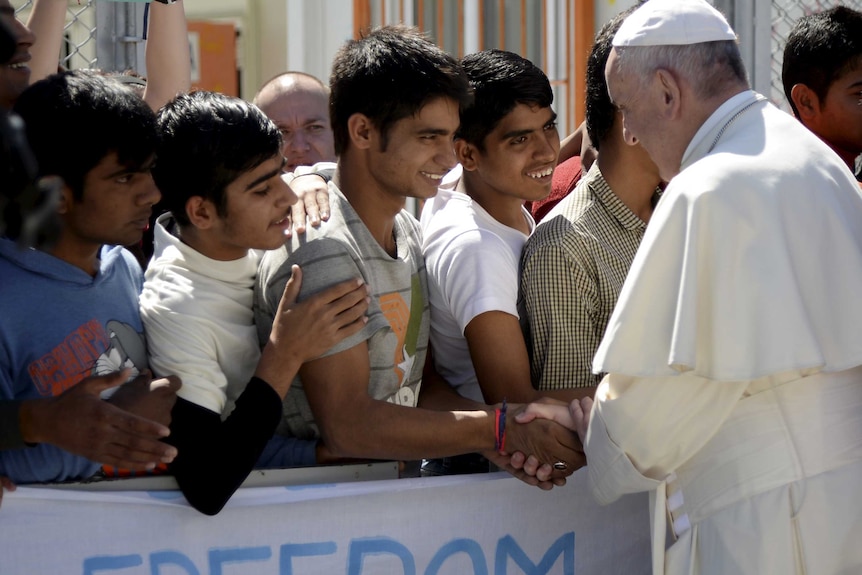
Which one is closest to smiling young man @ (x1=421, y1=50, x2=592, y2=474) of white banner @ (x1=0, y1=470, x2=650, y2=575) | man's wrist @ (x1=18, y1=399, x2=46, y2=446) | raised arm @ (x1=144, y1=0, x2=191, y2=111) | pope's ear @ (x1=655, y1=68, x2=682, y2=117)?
white banner @ (x1=0, y1=470, x2=650, y2=575)

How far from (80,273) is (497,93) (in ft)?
4.76

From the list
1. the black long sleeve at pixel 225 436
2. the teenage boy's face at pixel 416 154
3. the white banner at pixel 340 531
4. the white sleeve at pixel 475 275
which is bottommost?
the white banner at pixel 340 531

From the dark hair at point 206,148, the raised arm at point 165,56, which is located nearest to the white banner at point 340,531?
the dark hair at point 206,148

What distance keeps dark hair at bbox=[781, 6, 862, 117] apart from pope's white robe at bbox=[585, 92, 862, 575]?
191 cm

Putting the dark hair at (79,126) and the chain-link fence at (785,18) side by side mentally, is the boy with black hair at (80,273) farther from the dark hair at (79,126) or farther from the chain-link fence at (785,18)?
the chain-link fence at (785,18)

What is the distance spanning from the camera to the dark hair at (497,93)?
3.60m

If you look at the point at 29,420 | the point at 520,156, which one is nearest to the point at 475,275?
the point at 520,156

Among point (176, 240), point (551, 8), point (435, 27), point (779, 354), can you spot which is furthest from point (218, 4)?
point (779, 354)

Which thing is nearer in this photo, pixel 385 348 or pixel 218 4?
pixel 385 348

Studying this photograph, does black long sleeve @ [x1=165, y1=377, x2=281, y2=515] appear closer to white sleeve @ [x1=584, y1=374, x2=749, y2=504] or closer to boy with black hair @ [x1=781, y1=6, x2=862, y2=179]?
white sleeve @ [x1=584, y1=374, x2=749, y2=504]

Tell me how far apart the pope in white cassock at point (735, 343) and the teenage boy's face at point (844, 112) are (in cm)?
178

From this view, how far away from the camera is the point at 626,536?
134 inches

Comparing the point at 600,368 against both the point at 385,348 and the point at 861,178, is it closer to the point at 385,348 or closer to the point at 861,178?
the point at 385,348

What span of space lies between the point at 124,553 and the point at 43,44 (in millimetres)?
1817
